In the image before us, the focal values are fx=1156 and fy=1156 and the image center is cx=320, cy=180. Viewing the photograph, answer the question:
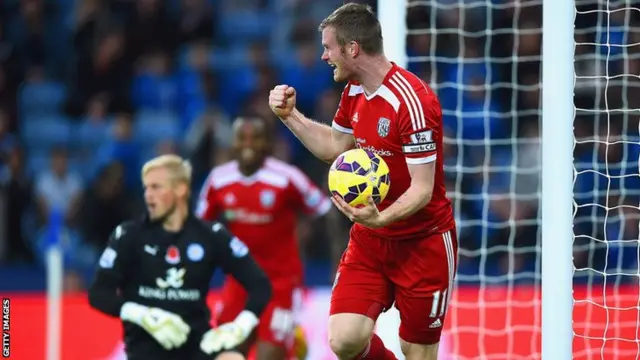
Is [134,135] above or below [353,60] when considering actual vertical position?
above

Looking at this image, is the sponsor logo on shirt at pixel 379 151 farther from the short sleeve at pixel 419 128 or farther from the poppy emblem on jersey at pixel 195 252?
the poppy emblem on jersey at pixel 195 252

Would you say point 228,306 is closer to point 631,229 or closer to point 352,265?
point 352,265

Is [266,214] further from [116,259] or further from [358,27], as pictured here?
[358,27]

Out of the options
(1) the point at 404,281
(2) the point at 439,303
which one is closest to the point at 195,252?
(1) the point at 404,281

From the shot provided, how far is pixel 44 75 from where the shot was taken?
12.9m

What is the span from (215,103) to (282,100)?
704 cm

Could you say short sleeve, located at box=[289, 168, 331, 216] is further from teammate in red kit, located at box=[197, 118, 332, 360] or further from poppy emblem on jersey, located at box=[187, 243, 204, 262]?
poppy emblem on jersey, located at box=[187, 243, 204, 262]

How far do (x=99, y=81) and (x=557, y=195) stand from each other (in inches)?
306

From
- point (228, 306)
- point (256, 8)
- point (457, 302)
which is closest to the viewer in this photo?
point (228, 306)

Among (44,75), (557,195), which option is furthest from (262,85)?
(557,195)

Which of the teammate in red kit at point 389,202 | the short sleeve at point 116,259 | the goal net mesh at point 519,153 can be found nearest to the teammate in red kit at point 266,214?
the goal net mesh at point 519,153

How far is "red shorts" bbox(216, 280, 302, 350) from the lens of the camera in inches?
310

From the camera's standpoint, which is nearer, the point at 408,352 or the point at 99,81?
the point at 408,352

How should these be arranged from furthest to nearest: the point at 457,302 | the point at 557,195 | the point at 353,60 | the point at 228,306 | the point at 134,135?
the point at 134,135 < the point at 457,302 < the point at 228,306 < the point at 557,195 < the point at 353,60
